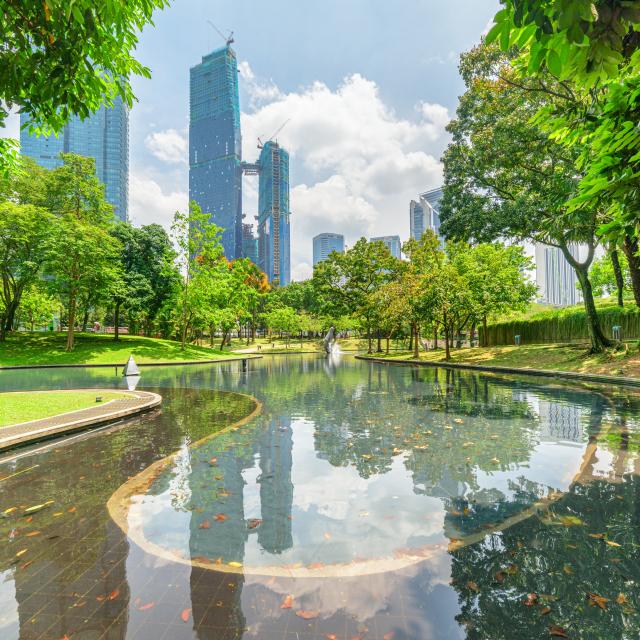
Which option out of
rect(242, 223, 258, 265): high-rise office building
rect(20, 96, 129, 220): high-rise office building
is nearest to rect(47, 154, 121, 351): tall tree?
rect(20, 96, 129, 220): high-rise office building

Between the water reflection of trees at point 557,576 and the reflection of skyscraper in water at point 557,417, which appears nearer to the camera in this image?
the water reflection of trees at point 557,576

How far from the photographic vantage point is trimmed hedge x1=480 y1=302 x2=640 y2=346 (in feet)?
82.7

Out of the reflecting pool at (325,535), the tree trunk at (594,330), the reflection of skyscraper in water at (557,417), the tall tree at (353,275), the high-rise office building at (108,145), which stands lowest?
the reflection of skyscraper in water at (557,417)

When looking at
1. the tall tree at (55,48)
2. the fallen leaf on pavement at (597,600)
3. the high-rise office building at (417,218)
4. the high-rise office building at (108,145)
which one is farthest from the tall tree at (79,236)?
the high-rise office building at (108,145)

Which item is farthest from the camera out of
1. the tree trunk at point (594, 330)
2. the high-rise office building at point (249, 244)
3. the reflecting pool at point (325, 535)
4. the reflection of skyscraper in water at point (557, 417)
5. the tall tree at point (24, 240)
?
the high-rise office building at point (249, 244)

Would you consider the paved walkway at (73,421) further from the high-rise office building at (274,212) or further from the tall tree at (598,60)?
the high-rise office building at (274,212)

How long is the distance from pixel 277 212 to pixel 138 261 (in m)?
151

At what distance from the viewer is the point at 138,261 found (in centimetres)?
3828


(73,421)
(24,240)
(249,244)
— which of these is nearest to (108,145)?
(249,244)

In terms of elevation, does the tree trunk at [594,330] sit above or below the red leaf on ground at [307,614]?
above

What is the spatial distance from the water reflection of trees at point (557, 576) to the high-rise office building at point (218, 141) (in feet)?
624

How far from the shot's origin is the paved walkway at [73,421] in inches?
274

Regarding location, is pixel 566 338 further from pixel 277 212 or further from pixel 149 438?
pixel 277 212

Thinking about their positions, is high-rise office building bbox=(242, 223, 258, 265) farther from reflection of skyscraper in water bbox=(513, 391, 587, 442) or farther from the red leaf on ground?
the red leaf on ground
